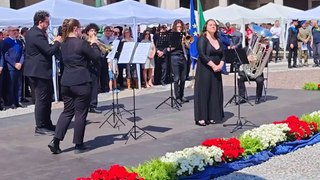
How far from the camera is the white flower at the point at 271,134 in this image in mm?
7832

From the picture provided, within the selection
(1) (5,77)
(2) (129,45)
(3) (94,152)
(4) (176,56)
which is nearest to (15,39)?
(1) (5,77)

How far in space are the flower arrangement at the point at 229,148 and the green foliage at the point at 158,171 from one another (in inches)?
38.2

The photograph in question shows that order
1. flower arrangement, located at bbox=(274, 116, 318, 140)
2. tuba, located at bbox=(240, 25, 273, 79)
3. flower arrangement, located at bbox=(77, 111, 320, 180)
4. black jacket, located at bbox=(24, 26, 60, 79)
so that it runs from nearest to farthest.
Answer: flower arrangement, located at bbox=(77, 111, 320, 180), flower arrangement, located at bbox=(274, 116, 318, 140), black jacket, located at bbox=(24, 26, 60, 79), tuba, located at bbox=(240, 25, 273, 79)

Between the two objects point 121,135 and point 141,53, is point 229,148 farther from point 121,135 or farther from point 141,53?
point 121,135

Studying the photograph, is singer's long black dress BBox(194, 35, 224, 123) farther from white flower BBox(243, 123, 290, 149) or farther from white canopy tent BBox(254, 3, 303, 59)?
white canopy tent BBox(254, 3, 303, 59)

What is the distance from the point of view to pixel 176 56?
12.5 m

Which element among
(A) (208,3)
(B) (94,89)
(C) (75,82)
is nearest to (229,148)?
(C) (75,82)

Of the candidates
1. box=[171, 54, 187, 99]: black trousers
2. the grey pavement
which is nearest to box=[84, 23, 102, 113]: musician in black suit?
the grey pavement

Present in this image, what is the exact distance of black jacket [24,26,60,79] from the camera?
925cm

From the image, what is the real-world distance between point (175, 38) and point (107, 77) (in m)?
4.65

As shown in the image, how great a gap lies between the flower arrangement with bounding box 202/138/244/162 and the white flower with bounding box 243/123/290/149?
18.6 inches

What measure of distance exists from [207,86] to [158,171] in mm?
3943

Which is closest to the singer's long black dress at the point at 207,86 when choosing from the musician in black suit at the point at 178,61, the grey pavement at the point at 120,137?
the grey pavement at the point at 120,137

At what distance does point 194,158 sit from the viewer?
6.84 m
